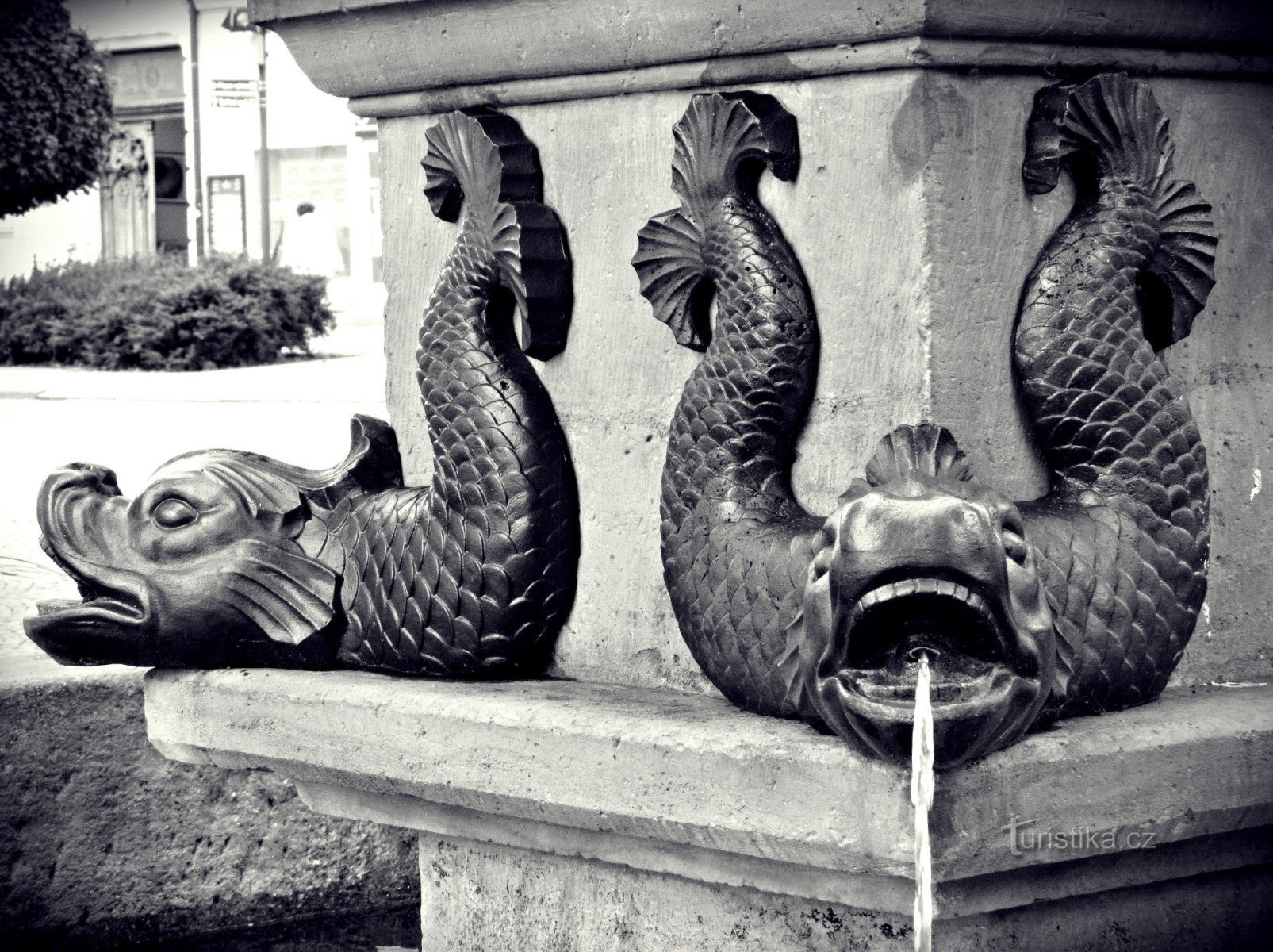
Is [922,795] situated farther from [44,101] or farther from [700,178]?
[44,101]

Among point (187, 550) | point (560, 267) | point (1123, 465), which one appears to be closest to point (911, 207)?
point (1123, 465)

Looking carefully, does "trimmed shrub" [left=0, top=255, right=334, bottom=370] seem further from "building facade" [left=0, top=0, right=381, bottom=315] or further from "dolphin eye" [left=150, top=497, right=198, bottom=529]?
"dolphin eye" [left=150, top=497, right=198, bottom=529]

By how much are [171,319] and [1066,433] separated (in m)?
12.1

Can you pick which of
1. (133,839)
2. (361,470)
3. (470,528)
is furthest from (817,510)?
(133,839)

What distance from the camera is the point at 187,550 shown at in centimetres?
266

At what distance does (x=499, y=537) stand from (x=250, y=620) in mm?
440

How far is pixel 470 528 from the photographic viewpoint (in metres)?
2.54

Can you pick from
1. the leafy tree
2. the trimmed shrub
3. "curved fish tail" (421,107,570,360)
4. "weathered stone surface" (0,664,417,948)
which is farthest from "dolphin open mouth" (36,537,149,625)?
the leafy tree

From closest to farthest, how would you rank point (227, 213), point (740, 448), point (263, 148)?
point (740, 448) → point (263, 148) → point (227, 213)

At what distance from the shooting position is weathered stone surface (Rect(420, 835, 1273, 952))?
7.07 feet

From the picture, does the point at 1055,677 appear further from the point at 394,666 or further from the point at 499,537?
the point at 394,666

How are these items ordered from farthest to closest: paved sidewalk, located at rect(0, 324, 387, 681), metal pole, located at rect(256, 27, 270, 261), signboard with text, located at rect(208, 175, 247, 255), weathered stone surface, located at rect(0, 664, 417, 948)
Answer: signboard with text, located at rect(208, 175, 247, 255) < metal pole, located at rect(256, 27, 270, 261) < paved sidewalk, located at rect(0, 324, 387, 681) < weathered stone surface, located at rect(0, 664, 417, 948)

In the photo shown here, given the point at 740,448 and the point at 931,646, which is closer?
the point at 931,646

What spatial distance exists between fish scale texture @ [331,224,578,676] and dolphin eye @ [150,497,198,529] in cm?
25
